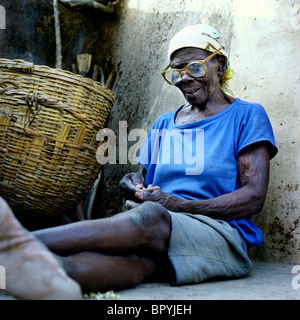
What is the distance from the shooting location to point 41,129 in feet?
8.80

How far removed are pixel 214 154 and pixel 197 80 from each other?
438 mm

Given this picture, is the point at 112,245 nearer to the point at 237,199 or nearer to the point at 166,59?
the point at 237,199

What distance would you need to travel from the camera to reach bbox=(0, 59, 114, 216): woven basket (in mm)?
2656

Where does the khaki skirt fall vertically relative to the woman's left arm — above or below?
below

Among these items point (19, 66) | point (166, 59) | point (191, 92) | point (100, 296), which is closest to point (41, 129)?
point (19, 66)

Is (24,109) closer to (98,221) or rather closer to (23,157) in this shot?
(23,157)

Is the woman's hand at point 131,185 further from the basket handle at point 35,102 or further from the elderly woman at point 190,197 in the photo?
the basket handle at point 35,102

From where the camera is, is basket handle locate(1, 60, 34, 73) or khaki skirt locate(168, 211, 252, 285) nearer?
khaki skirt locate(168, 211, 252, 285)

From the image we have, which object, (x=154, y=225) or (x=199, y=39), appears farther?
(x=199, y=39)

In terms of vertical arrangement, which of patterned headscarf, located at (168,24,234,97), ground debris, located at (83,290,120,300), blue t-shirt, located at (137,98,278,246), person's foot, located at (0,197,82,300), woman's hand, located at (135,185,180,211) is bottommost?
ground debris, located at (83,290,120,300)

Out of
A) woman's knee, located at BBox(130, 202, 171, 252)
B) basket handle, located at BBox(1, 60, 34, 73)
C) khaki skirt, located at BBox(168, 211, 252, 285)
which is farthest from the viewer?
basket handle, located at BBox(1, 60, 34, 73)

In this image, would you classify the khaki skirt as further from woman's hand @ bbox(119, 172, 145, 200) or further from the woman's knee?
woman's hand @ bbox(119, 172, 145, 200)

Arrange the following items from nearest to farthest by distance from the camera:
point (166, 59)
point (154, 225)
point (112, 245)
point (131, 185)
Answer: point (112, 245) < point (154, 225) < point (131, 185) < point (166, 59)

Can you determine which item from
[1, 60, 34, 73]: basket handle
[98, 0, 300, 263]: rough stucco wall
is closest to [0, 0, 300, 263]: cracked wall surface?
[98, 0, 300, 263]: rough stucco wall
